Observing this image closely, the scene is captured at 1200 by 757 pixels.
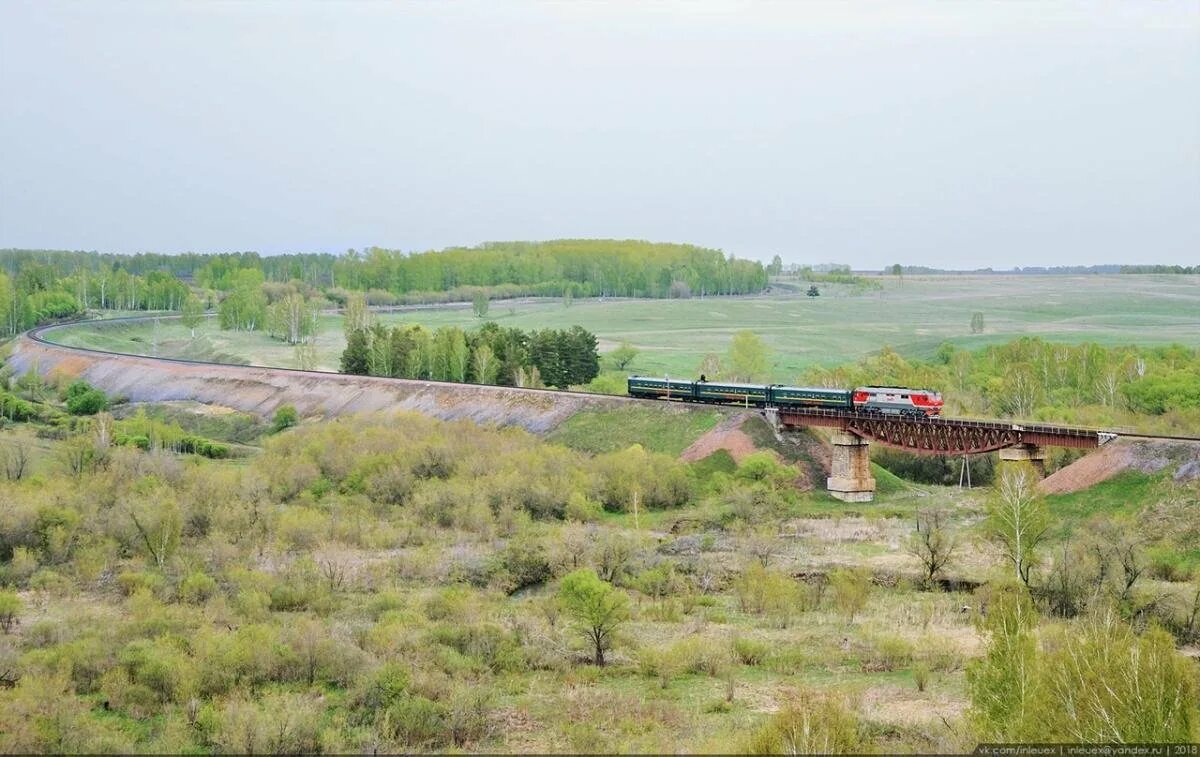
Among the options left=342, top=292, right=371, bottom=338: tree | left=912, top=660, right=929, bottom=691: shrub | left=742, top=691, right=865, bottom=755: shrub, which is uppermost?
left=342, top=292, right=371, bottom=338: tree

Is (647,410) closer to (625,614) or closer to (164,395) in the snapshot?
(625,614)

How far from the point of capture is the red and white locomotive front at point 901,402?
75375 mm

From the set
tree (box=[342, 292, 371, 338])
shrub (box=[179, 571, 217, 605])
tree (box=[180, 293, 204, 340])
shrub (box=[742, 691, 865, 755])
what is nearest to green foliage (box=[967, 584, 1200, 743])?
shrub (box=[742, 691, 865, 755])

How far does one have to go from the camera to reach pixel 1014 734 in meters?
27.3

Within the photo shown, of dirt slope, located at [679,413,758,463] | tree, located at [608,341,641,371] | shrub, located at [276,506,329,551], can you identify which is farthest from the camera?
tree, located at [608,341,641,371]

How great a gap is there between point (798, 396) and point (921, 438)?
9306 millimetres

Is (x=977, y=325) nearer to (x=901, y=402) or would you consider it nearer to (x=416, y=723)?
(x=901, y=402)

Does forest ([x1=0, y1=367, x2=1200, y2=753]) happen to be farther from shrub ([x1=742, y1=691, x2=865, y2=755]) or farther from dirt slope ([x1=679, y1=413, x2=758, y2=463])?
dirt slope ([x1=679, y1=413, x2=758, y2=463])

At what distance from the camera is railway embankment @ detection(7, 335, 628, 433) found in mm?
94625

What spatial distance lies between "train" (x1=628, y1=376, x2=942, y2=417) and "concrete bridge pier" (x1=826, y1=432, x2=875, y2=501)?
2110 millimetres

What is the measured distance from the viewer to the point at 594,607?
4297 centimetres

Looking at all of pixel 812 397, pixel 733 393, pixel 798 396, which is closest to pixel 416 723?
pixel 812 397

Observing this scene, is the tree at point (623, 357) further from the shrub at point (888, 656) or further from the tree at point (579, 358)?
the shrub at point (888, 656)

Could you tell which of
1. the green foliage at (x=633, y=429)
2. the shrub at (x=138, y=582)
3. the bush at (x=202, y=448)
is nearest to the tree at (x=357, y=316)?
the bush at (x=202, y=448)
